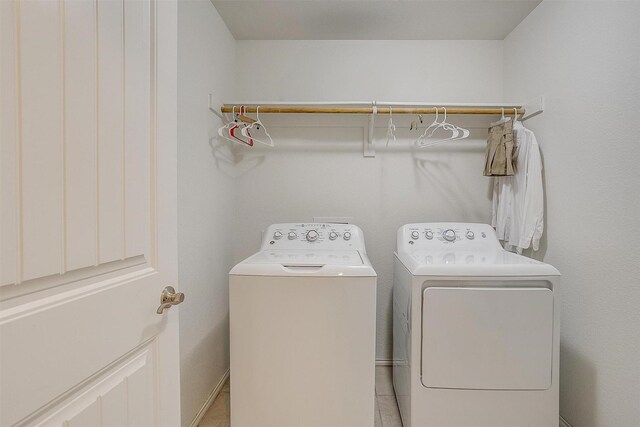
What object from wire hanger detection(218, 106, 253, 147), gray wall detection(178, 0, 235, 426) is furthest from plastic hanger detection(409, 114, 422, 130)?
gray wall detection(178, 0, 235, 426)

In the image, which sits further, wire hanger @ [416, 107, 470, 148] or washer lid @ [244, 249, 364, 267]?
wire hanger @ [416, 107, 470, 148]

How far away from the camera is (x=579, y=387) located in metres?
1.44

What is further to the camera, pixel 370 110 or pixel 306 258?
pixel 370 110

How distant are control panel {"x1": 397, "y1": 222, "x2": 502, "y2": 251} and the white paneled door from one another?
1462mm

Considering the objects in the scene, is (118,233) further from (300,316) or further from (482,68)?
(482,68)

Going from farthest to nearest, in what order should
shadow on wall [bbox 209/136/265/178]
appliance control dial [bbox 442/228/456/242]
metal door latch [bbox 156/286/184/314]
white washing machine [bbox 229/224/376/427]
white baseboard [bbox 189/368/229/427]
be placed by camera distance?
shadow on wall [bbox 209/136/265/178], appliance control dial [bbox 442/228/456/242], white baseboard [bbox 189/368/229/427], white washing machine [bbox 229/224/376/427], metal door latch [bbox 156/286/184/314]

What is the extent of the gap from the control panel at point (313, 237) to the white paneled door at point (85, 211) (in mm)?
1044

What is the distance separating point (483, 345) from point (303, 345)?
819mm

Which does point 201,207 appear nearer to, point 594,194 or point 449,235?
point 449,235

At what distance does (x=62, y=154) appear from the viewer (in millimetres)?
517

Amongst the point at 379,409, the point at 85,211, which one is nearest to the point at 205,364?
the point at 379,409

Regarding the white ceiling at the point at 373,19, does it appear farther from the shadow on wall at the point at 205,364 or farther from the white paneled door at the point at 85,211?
the shadow on wall at the point at 205,364

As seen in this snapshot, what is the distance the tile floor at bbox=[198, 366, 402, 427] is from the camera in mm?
1615

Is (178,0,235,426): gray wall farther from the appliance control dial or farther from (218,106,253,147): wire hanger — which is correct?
the appliance control dial
